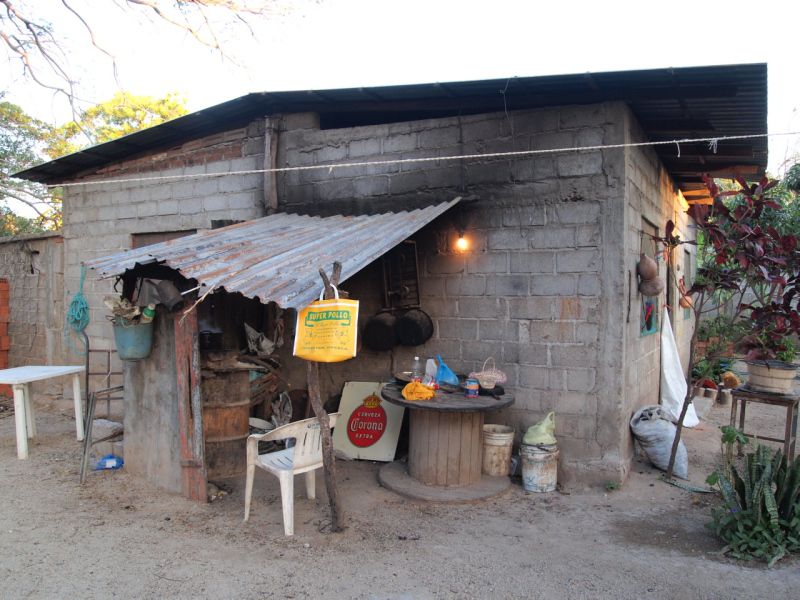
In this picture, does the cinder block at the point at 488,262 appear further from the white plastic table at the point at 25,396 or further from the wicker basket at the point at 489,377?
the white plastic table at the point at 25,396

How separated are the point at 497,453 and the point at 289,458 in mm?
2020

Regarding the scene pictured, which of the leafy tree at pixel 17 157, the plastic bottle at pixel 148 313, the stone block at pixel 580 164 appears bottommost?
the plastic bottle at pixel 148 313

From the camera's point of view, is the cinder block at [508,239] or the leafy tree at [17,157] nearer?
the cinder block at [508,239]

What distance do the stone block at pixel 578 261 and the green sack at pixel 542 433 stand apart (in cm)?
139

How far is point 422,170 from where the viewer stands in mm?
6148

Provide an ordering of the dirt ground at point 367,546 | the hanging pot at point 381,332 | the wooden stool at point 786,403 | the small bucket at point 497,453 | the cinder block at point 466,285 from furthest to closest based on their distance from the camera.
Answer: the hanging pot at point 381,332 → the cinder block at point 466,285 → the wooden stool at point 786,403 → the small bucket at point 497,453 → the dirt ground at point 367,546

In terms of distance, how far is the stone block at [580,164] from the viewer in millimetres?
5344

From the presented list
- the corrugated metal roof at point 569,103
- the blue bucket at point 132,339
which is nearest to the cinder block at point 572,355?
the corrugated metal roof at point 569,103

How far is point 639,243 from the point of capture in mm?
6086

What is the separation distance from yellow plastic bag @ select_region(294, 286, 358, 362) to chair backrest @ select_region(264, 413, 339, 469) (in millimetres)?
842

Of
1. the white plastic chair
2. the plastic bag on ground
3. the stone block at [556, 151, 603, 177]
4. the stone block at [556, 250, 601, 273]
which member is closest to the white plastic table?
the white plastic chair

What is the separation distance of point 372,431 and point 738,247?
4.04 m

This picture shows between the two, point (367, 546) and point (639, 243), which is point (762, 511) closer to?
point (367, 546)

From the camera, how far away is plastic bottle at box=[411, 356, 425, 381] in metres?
5.54
